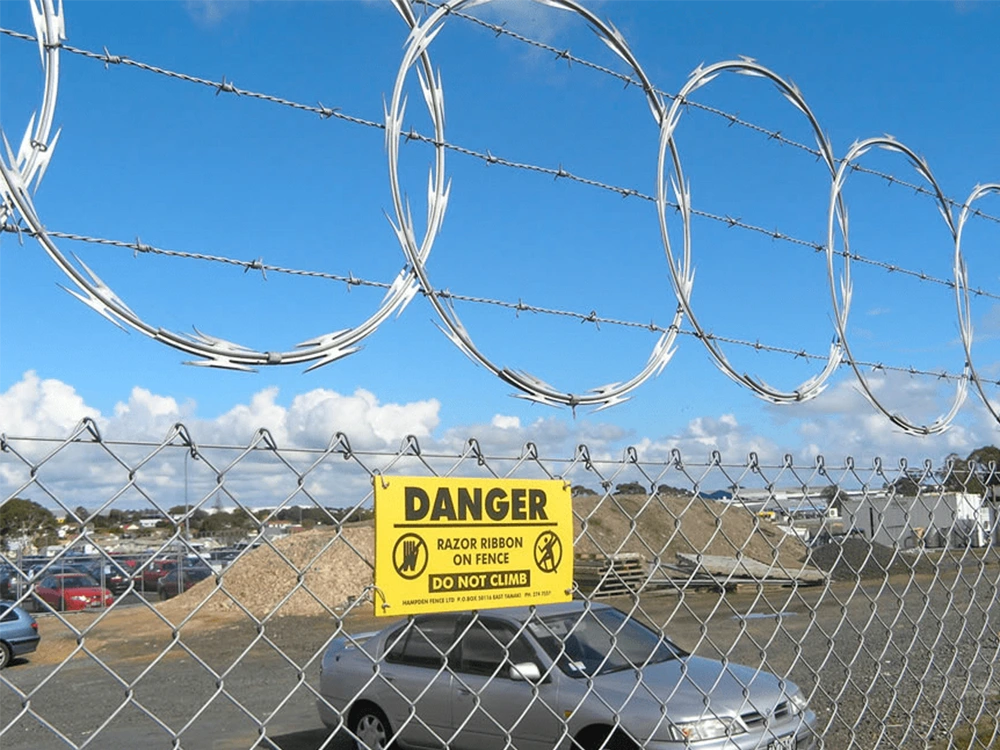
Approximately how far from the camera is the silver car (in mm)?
6012

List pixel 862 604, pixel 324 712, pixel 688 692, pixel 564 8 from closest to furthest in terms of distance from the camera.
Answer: pixel 564 8 → pixel 688 692 → pixel 324 712 → pixel 862 604

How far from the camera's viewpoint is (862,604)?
72.2ft

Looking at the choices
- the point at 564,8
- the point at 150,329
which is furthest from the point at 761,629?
the point at 150,329

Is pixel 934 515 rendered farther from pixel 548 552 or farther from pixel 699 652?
pixel 699 652

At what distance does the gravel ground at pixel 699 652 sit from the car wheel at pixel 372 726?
0.64 metres

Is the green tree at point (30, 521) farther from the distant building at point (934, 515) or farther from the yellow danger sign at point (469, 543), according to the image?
the distant building at point (934, 515)

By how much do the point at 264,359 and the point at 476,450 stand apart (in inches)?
23.0

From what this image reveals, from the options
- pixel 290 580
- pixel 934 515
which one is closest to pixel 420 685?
pixel 934 515

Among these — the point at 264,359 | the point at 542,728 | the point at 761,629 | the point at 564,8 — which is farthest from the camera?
the point at 761,629

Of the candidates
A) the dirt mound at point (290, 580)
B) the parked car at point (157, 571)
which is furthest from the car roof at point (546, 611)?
the parked car at point (157, 571)

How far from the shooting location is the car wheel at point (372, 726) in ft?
24.7

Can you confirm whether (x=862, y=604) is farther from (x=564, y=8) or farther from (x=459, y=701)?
(x=564, y=8)

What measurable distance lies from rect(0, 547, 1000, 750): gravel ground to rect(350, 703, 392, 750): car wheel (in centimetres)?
64

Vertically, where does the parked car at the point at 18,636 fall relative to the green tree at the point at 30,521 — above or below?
below
